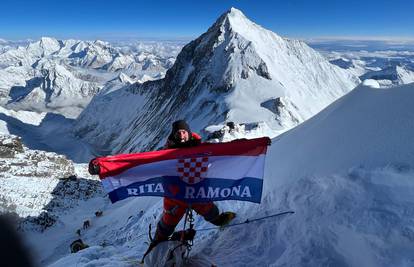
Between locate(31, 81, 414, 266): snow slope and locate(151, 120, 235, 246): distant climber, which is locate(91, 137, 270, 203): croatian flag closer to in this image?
locate(151, 120, 235, 246): distant climber

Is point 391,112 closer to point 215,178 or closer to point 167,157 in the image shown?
point 215,178

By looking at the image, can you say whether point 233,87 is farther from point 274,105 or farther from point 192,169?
point 192,169

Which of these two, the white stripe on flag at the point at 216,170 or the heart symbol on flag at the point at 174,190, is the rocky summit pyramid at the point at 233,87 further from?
the heart symbol on flag at the point at 174,190

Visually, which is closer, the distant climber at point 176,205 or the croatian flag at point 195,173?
the croatian flag at point 195,173

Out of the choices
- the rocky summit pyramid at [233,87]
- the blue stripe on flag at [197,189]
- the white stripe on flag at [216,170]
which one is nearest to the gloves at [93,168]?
the white stripe on flag at [216,170]

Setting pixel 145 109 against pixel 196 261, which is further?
pixel 145 109

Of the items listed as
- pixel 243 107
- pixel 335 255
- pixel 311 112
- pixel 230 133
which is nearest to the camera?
→ pixel 335 255

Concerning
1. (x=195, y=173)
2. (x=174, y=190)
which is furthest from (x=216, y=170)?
(x=174, y=190)

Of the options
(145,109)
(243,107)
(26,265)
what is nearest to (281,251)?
(26,265)
